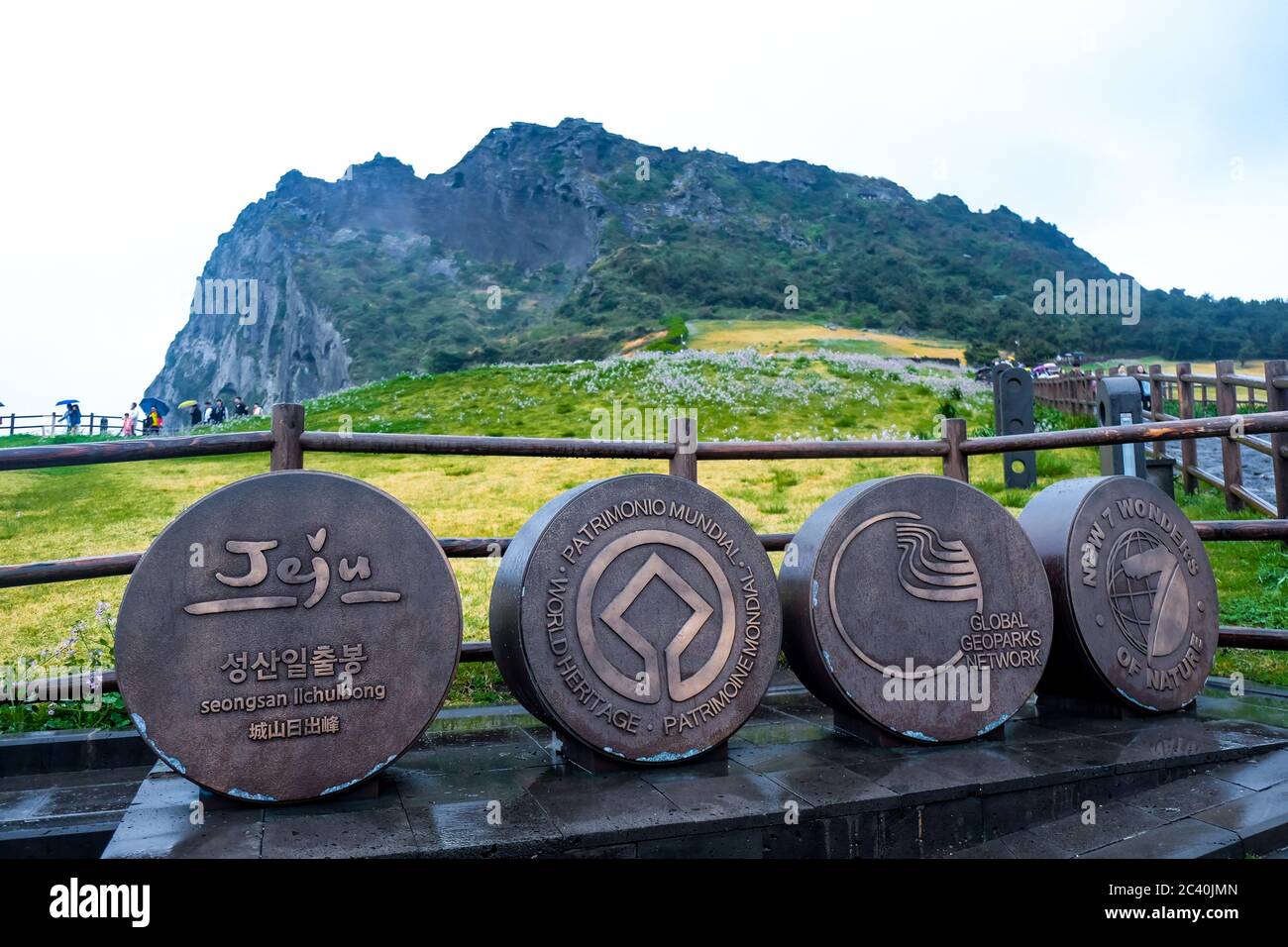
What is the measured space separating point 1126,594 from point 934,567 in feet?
3.41

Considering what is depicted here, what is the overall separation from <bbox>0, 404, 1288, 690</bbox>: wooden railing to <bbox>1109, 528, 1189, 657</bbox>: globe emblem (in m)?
0.63

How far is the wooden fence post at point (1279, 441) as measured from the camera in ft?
25.3

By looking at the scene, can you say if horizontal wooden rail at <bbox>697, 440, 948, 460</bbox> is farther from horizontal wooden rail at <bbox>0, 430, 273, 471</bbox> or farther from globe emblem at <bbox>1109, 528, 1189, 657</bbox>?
horizontal wooden rail at <bbox>0, 430, 273, 471</bbox>

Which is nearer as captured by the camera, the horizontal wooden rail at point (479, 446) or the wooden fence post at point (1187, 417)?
the horizontal wooden rail at point (479, 446)

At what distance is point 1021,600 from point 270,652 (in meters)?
3.24

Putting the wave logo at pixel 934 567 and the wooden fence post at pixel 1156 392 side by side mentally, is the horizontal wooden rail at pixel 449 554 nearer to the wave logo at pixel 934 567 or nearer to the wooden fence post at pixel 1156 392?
the wave logo at pixel 934 567

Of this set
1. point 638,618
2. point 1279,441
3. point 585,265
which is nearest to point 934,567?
point 638,618

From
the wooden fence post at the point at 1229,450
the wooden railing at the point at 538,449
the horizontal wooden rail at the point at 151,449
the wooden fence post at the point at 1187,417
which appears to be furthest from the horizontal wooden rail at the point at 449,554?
the wooden fence post at the point at 1187,417

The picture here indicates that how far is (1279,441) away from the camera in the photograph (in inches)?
301

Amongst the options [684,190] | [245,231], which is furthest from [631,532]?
[245,231]

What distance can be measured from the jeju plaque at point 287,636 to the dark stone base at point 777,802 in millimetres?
203

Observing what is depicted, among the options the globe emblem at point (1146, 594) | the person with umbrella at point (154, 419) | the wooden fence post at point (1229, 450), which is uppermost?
the person with umbrella at point (154, 419)

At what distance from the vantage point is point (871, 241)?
91875 mm

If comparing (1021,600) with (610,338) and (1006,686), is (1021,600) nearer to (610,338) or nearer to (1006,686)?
(1006,686)
